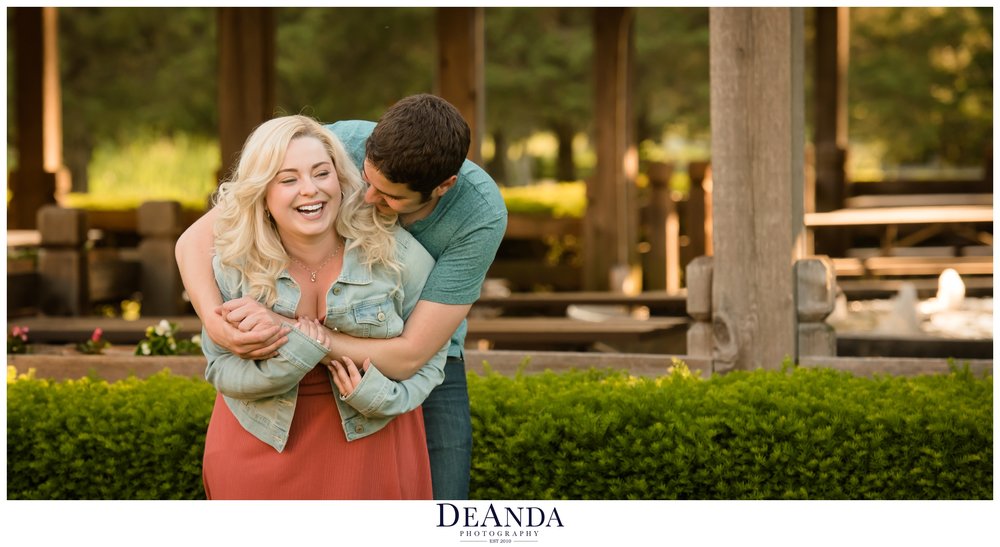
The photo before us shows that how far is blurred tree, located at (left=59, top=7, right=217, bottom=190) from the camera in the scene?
17.1 m

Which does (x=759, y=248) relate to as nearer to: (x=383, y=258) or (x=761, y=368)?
(x=761, y=368)

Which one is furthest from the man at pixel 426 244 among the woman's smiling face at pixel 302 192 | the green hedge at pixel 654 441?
the green hedge at pixel 654 441

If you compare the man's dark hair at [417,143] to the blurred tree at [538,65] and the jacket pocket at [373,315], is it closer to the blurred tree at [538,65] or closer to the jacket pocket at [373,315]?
the jacket pocket at [373,315]

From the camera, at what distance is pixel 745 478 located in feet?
13.1

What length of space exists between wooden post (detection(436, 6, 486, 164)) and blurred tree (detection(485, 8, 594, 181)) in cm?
835

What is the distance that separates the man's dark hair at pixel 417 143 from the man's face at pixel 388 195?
0.08ft

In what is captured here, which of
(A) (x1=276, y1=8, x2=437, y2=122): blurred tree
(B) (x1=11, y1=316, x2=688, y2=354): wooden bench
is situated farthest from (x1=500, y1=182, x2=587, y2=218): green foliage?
(B) (x1=11, y1=316, x2=688, y2=354): wooden bench

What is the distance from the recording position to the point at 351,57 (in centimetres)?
1741

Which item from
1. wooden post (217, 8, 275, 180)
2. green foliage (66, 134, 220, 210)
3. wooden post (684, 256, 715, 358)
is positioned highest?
wooden post (217, 8, 275, 180)

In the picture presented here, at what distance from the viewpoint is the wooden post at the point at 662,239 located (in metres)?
11.7

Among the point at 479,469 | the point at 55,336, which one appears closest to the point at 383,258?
the point at 479,469

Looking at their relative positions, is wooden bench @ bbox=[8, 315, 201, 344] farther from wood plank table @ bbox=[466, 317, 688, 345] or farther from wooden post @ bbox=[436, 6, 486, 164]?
wooden post @ bbox=[436, 6, 486, 164]

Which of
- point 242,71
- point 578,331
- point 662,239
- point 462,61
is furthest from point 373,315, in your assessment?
point 662,239

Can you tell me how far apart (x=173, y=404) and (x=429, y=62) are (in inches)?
560
